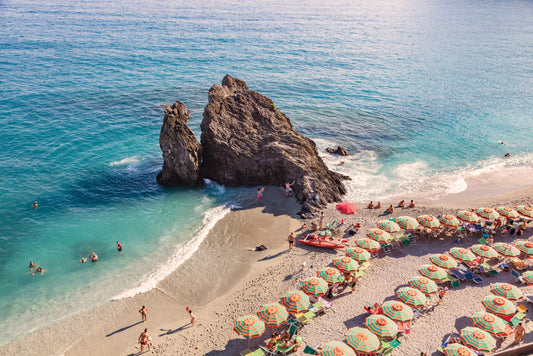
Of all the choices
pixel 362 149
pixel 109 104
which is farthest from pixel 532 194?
pixel 109 104

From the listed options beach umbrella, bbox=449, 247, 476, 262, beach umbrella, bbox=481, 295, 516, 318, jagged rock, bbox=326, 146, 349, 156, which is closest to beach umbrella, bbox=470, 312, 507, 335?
beach umbrella, bbox=481, 295, 516, 318

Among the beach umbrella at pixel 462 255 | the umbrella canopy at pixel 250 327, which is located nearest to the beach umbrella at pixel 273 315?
the umbrella canopy at pixel 250 327

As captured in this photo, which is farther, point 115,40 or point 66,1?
point 66,1

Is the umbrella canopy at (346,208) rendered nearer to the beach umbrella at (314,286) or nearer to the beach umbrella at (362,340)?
the beach umbrella at (314,286)

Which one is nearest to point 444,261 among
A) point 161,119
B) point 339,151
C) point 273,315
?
point 273,315

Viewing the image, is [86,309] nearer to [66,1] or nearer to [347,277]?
[347,277]

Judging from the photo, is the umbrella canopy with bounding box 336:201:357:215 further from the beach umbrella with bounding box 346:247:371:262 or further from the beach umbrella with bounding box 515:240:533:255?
the beach umbrella with bounding box 515:240:533:255
